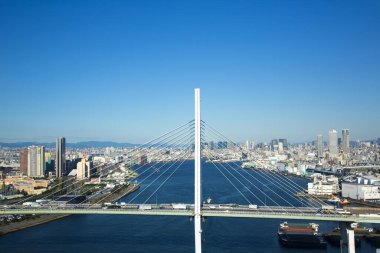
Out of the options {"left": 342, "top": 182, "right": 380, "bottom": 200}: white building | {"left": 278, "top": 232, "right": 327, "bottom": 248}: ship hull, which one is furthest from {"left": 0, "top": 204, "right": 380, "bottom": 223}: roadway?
{"left": 342, "top": 182, "right": 380, "bottom": 200}: white building

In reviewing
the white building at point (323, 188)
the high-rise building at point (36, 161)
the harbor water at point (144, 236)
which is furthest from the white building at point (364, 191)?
the high-rise building at point (36, 161)

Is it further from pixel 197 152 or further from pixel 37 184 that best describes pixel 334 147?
pixel 197 152

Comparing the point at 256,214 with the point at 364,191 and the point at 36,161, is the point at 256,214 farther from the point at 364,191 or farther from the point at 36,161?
the point at 36,161

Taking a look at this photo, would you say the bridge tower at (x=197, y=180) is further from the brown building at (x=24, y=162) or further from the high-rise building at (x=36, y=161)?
the brown building at (x=24, y=162)

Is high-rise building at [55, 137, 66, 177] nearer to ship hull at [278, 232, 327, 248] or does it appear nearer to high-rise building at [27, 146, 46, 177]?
high-rise building at [27, 146, 46, 177]

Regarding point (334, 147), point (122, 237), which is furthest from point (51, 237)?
point (334, 147)
